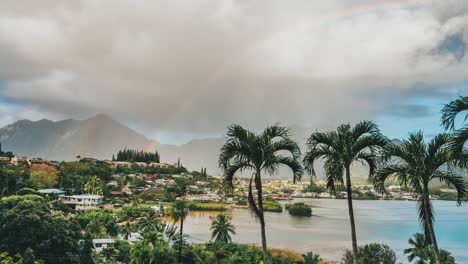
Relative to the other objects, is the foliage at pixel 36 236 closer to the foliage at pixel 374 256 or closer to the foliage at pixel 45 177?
the foliage at pixel 374 256

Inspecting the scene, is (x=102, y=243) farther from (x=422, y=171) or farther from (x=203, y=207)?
(x=203, y=207)

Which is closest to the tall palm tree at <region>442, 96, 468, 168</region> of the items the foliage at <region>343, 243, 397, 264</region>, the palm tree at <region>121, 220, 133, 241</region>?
the foliage at <region>343, 243, 397, 264</region>

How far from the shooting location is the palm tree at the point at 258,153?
37.9 feet

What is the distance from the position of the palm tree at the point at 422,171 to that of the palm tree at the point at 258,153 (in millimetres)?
3015

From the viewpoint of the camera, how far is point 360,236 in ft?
245

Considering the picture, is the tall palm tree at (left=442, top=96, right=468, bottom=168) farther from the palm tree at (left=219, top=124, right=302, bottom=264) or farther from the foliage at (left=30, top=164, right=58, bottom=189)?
the foliage at (left=30, top=164, right=58, bottom=189)

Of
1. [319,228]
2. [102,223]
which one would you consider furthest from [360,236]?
[102,223]

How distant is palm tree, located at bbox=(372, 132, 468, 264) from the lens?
10.9 meters

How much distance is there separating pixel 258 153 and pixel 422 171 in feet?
16.5

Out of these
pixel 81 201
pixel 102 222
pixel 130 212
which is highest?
pixel 81 201

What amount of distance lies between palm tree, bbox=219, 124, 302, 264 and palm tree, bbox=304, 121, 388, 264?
2.34 ft

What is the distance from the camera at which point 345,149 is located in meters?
11.7

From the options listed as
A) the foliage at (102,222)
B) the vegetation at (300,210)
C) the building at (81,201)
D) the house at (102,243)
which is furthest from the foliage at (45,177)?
the vegetation at (300,210)

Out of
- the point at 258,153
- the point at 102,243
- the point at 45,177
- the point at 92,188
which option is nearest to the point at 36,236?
the point at 102,243
